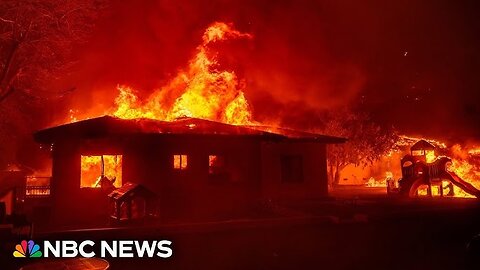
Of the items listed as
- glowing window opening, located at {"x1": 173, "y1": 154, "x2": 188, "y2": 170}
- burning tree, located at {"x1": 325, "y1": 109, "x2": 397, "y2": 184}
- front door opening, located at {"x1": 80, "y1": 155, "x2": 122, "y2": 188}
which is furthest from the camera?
burning tree, located at {"x1": 325, "y1": 109, "x2": 397, "y2": 184}

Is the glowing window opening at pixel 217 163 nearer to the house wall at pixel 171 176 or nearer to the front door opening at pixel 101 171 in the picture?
the house wall at pixel 171 176

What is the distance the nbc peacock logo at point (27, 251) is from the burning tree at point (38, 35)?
26.2ft

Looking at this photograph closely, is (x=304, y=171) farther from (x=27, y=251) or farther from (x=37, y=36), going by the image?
(x=27, y=251)

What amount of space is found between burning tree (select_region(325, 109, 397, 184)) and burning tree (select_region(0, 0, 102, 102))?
24.7 m

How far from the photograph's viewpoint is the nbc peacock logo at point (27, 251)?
905 centimetres

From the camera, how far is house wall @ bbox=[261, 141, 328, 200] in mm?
21944

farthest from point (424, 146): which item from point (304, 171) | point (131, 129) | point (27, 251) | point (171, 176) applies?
point (27, 251)

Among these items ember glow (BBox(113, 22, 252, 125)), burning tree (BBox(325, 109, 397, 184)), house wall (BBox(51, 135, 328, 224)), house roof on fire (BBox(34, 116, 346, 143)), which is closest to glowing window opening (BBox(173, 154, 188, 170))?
house wall (BBox(51, 135, 328, 224))

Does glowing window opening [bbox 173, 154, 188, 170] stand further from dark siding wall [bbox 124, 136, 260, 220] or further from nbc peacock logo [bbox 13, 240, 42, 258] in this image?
nbc peacock logo [bbox 13, 240, 42, 258]

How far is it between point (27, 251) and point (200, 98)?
15.8 metres

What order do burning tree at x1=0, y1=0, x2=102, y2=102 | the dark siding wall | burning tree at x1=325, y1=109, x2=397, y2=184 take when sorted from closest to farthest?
1. burning tree at x1=0, y1=0, x2=102, y2=102
2. the dark siding wall
3. burning tree at x1=325, y1=109, x2=397, y2=184

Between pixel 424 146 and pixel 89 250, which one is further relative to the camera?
pixel 424 146

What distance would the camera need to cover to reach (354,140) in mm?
37344

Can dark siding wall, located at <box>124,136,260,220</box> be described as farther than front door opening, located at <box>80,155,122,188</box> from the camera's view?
No
